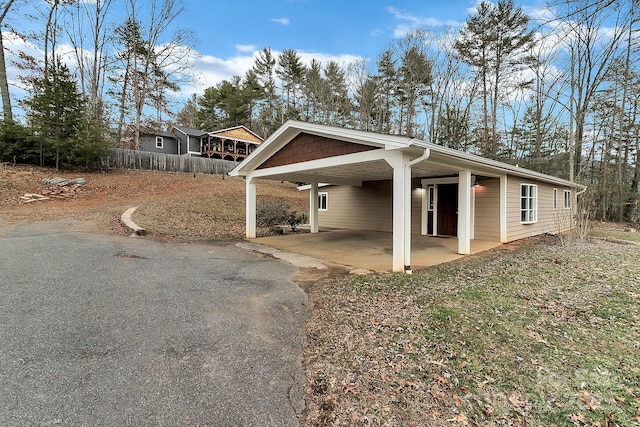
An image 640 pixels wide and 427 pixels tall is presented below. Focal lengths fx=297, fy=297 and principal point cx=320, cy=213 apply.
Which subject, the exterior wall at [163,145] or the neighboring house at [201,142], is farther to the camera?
the neighboring house at [201,142]

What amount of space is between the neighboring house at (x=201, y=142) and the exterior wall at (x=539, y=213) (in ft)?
68.5

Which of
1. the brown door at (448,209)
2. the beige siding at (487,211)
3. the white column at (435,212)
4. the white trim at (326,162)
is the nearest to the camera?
the white trim at (326,162)

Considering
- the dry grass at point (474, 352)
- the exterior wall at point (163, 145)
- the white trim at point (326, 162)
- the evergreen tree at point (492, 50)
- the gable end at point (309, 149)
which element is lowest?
the dry grass at point (474, 352)

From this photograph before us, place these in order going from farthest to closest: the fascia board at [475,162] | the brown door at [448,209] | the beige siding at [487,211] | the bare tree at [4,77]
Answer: the bare tree at [4,77], the brown door at [448,209], the beige siding at [487,211], the fascia board at [475,162]

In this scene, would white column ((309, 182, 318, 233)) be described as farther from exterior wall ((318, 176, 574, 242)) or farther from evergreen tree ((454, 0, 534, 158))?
evergreen tree ((454, 0, 534, 158))

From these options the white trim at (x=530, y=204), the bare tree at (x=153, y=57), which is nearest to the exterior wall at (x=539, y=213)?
the white trim at (x=530, y=204)

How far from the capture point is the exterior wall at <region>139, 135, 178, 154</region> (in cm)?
2457

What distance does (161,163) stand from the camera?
1892 centimetres

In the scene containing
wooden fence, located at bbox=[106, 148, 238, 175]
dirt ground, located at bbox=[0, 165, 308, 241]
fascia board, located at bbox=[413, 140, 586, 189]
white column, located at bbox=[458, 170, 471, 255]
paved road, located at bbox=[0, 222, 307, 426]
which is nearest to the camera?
paved road, located at bbox=[0, 222, 307, 426]

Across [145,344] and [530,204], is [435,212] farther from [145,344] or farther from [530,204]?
[145,344]

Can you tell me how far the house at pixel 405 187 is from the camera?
17.5 feet

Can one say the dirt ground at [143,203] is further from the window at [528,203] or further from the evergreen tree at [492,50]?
the evergreen tree at [492,50]

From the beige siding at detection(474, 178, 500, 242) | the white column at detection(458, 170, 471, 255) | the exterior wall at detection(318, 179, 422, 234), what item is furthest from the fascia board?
the exterior wall at detection(318, 179, 422, 234)

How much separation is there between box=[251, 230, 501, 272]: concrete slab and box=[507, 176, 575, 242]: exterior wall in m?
1.15
